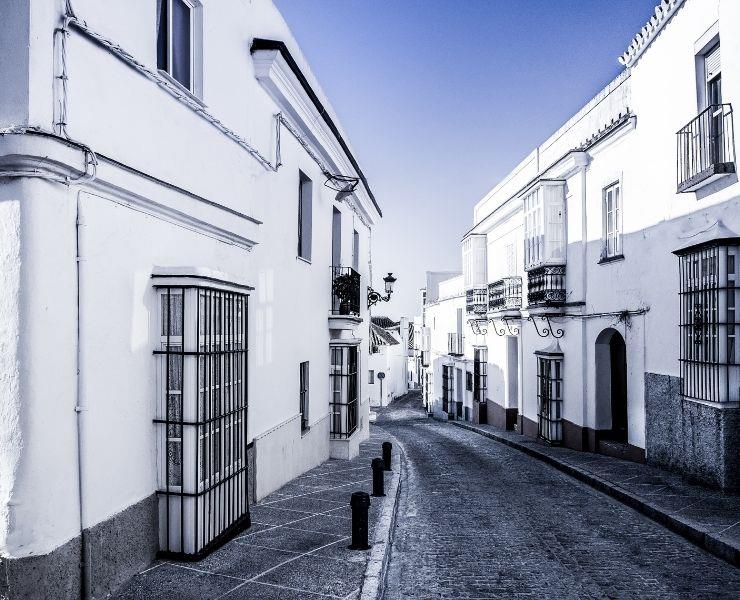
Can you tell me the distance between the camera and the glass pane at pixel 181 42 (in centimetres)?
679

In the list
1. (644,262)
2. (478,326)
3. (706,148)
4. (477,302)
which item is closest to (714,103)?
(706,148)

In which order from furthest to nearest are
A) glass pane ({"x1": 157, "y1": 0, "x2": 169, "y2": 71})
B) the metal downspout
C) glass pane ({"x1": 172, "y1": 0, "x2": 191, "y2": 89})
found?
glass pane ({"x1": 172, "y1": 0, "x2": 191, "y2": 89}), glass pane ({"x1": 157, "y1": 0, "x2": 169, "y2": 71}), the metal downspout

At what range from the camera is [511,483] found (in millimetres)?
11516

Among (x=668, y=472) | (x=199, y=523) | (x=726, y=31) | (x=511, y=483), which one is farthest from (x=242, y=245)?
(x=668, y=472)

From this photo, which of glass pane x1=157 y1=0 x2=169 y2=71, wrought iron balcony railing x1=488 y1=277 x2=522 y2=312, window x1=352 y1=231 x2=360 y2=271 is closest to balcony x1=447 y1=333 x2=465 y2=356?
wrought iron balcony railing x1=488 y1=277 x2=522 y2=312

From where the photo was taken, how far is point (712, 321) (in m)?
9.27

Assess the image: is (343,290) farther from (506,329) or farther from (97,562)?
(97,562)

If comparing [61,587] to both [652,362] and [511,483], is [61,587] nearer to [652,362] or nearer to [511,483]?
[511,483]

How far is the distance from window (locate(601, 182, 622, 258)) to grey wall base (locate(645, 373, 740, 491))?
304 centimetres

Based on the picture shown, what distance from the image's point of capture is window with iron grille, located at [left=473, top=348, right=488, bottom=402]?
2478 cm

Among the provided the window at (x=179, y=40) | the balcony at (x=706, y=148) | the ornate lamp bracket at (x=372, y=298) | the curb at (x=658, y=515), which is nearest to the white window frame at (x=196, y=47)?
the window at (x=179, y=40)

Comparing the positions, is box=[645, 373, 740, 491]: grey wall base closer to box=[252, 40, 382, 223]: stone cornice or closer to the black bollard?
the black bollard

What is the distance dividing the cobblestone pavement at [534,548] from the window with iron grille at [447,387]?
2048 cm

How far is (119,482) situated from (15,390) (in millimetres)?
1482
